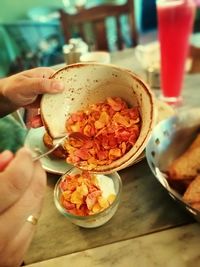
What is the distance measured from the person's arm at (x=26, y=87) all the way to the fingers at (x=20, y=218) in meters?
0.23

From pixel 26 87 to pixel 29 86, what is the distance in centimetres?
2

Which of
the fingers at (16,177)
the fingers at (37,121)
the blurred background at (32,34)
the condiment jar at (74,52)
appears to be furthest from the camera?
the blurred background at (32,34)

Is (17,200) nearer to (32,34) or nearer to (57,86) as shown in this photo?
(57,86)

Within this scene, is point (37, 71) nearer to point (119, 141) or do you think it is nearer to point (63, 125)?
point (63, 125)

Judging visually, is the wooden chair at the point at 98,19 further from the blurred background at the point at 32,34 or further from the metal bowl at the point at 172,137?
the metal bowl at the point at 172,137

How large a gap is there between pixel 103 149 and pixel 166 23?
1.83ft

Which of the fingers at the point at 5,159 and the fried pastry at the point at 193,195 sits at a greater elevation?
the fingers at the point at 5,159

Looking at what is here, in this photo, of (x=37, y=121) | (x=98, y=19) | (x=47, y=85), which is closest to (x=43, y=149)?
(x=37, y=121)

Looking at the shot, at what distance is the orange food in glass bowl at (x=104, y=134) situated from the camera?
2.11 feet

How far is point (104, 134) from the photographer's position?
2.18ft

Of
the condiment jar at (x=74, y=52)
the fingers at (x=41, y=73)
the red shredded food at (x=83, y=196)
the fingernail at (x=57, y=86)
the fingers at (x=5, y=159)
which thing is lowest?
the red shredded food at (x=83, y=196)

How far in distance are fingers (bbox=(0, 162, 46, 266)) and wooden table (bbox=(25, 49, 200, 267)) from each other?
97 millimetres

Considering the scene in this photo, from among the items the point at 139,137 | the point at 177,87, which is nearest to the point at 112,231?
the point at 139,137

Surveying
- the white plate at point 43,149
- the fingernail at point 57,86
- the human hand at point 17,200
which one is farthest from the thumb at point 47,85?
the human hand at point 17,200
